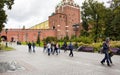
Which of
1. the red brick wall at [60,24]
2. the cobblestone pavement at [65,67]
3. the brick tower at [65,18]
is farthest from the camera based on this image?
the brick tower at [65,18]

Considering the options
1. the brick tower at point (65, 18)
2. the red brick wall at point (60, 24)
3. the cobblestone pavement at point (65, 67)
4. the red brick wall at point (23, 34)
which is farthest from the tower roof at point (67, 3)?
the cobblestone pavement at point (65, 67)

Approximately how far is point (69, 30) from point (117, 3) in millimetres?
54889

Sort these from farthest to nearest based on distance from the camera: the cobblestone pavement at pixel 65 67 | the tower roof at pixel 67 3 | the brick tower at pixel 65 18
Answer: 1. the tower roof at pixel 67 3
2. the brick tower at pixel 65 18
3. the cobblestone pavement at pixel 65 67

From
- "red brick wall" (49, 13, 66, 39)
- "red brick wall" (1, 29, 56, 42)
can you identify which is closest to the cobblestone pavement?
"red brick wall" (49, 13, 66, 39)

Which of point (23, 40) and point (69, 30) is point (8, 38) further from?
point (69, 30)

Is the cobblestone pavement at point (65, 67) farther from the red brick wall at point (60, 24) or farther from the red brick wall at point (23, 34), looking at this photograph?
the red brick wall at point (23, 34)

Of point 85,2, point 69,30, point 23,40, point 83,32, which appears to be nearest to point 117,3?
point 85,2

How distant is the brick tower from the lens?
11710 centimetres

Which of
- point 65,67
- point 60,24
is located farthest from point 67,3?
point 65,67

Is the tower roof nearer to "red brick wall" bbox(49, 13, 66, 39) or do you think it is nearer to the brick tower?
the brick tower

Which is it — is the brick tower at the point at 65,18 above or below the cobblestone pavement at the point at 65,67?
above

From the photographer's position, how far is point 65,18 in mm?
119000

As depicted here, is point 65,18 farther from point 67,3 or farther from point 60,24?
point 67,3

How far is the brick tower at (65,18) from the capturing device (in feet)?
384
